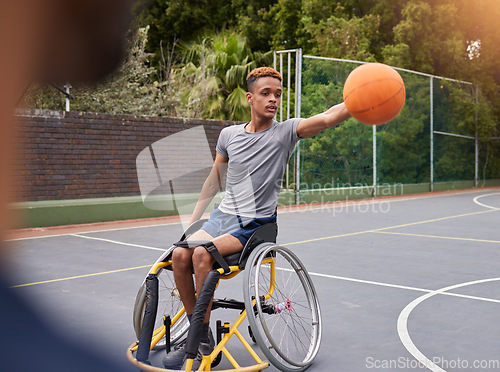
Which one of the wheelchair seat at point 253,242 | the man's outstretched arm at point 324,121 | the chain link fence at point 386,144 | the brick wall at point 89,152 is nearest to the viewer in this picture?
the man's outstretched arm at point 324,121

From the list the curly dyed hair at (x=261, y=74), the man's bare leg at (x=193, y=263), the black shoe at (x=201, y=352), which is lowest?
the black shoe at (x=201, y=352)

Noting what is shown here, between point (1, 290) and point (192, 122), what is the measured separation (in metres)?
13.6

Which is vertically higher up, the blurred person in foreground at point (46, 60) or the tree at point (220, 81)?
the tree at point (220, 81)

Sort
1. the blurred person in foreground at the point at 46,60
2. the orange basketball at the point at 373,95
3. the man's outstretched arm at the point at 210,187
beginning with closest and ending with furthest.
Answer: the blurred person in foreground at the point at 46,60, the orange basketball at the point at 373,95, the man's outstretched arm at the point at 210,187

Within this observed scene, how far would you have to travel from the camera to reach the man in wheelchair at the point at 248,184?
356 cm

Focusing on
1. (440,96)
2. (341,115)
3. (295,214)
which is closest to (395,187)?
(440,96)

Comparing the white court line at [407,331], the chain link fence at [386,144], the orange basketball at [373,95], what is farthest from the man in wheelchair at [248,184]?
the chain link fence at [386,144]

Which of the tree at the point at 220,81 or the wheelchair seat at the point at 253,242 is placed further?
the tree at the point at 220,81

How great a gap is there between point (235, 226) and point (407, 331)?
69.2 inches

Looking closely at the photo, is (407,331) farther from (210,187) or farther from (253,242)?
(210,187)

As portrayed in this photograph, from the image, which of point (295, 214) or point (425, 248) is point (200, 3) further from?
point (425, 248)

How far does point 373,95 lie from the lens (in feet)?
8.95

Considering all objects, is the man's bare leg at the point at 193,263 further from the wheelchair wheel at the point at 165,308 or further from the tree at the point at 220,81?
the tree at the point at 220,81

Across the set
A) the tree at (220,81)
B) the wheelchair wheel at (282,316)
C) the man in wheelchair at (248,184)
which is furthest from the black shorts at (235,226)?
the tree at (220,81)
